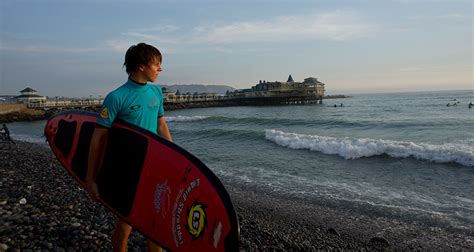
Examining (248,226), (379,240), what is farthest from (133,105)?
(379,240)

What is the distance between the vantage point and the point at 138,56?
234cm

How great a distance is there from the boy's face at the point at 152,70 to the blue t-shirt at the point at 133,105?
3.2 inches

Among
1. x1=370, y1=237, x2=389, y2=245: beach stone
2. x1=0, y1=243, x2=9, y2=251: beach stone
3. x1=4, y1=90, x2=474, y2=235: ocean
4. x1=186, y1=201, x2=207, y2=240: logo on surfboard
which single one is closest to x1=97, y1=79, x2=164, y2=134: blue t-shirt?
x1=186, y1=201, x2=207, y2=240: logo on surfboard

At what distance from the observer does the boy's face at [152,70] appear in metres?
2.37

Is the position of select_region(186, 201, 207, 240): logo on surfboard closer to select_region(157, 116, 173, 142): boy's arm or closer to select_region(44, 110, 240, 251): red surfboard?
select_region(44, 110, 240, 251): red surfboard

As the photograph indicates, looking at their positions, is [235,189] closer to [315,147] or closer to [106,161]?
[106,161]

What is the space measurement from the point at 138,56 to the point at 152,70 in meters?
0.14

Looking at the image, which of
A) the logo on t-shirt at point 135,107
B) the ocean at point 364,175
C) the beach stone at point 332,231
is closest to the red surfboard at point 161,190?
the logo on t-shirt at point 135,107

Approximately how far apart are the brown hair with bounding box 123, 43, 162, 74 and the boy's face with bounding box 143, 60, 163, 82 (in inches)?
Answer: 1.1

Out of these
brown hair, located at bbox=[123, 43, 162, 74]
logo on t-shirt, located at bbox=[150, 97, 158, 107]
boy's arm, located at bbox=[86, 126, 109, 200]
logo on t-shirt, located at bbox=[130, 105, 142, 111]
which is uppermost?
brown hair, located at bbox=[123, 43, 162, 74]

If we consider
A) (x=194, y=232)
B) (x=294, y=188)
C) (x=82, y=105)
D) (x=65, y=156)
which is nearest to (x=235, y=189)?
(x=294, y=188)

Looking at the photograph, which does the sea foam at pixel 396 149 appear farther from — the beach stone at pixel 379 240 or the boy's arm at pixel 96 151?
the boy's arm at pixel 96 151

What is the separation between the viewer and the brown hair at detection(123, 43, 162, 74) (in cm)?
234

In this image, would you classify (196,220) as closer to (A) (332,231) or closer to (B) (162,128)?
(B) (162,128)
